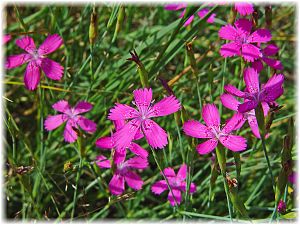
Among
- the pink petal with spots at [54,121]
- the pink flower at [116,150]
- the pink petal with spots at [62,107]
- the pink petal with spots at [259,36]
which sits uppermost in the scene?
the pink petal with spots at [259,36]

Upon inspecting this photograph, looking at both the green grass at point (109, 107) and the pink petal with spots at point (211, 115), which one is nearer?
the pink petal with spots at point (211, 115)

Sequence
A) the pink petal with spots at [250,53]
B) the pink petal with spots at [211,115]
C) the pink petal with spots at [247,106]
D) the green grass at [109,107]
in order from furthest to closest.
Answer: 1. the green grass at [109,107]
2. the pink petal with spots at [250,53]
3. the pink petal with spots at [211,115]
4. the pink petal with spots at [247,106]

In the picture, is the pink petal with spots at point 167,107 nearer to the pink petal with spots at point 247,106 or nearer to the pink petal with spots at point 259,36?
the pink petal with spots at point 247,106

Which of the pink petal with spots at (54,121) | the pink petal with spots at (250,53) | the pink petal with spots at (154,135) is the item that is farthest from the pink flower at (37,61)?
the pink petal with spots at (250,53)

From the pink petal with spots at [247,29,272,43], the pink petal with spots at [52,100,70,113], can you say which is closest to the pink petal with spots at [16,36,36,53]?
the pink petal with spots at [52,100,70,113]

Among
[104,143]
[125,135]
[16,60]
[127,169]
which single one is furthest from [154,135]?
[16,60]

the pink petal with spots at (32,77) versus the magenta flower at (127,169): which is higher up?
the pink petal with spots at (32,77)
